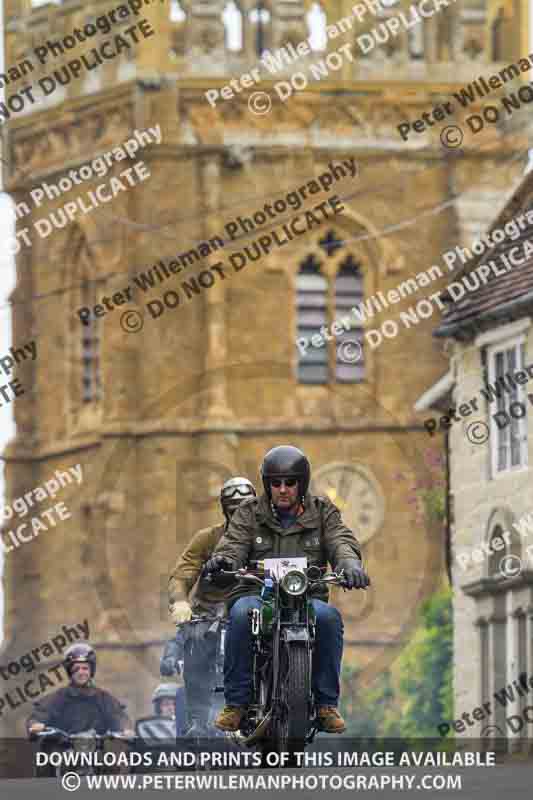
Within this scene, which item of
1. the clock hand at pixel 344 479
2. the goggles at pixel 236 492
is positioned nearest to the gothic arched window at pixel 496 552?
the goggles at pixel 236 492

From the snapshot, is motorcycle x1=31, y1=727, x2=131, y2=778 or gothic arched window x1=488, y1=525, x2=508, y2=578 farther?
gothic arched window x1=488, y1=525, x2=508, y2=578

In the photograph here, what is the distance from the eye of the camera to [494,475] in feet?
126

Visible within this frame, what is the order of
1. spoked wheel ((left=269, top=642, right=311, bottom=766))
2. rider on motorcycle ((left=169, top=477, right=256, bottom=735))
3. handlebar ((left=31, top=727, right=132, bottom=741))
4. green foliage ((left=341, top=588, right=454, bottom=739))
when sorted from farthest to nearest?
green foliage ((left=341, top=588, right=454, bottom=739))
handlebar ((left=31, top=727, right=132, bottom=741))
rider on motorcycle ((left=169, top=477, right=256, bottom=735))
spoked wheel ((left=269, top=642, right=311, bottom=766))

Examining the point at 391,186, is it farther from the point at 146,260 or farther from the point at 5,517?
the point at 5,517

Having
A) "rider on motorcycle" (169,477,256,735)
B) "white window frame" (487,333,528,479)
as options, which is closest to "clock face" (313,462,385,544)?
"white window frame" (487,333,528,479)

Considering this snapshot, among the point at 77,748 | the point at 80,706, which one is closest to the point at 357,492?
the point at 80,706

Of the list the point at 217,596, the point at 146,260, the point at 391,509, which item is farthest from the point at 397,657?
the point at 217,596

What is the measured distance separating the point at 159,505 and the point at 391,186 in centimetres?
756

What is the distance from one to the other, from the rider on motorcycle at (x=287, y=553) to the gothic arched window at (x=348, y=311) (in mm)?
47391

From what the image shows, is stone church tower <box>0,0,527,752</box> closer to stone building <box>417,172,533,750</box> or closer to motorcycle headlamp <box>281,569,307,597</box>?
stone building <box>417,172,533,750</box>

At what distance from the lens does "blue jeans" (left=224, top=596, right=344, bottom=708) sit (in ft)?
50.0

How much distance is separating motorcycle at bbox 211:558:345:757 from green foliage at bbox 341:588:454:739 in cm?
3153

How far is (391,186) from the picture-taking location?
2484 inches

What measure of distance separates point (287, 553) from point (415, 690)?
3662 cm
